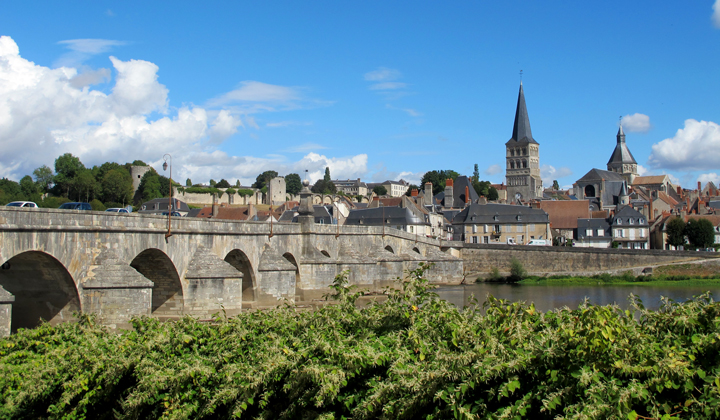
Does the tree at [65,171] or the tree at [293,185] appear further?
the tree at [293,185]

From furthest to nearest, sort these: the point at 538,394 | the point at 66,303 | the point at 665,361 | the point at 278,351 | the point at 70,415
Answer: the point at 66,303 < the point at 70,415 < the point at 278,351 < the point at 538,394 < the point at 665,361

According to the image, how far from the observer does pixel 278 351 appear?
9.21m

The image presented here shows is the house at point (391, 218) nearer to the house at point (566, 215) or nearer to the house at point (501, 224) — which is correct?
the house at point (501, 224)

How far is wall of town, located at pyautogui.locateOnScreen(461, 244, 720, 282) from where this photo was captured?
5184 centimetres

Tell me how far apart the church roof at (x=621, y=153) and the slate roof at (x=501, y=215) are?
76212mm

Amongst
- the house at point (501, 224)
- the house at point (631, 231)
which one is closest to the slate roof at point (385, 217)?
the house at point (501, 224)

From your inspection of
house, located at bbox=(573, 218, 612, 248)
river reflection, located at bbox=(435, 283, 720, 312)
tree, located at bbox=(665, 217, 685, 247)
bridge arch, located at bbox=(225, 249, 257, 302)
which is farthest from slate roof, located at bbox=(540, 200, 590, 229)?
bridge arch, located at bbox=(225, 249, 257, 302)

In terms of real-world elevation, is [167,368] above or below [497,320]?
below

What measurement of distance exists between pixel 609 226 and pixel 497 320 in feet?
204

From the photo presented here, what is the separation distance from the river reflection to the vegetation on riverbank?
80.3 ft

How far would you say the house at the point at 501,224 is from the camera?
209 ft

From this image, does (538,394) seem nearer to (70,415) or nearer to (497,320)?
(497,320)

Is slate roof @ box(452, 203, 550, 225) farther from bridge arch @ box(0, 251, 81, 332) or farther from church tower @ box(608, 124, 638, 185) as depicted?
church tower @ box(608, 124, 638, 185)

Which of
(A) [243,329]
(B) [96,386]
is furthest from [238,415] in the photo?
(B) [96,386]
